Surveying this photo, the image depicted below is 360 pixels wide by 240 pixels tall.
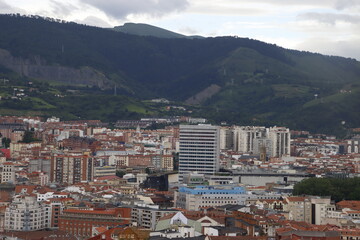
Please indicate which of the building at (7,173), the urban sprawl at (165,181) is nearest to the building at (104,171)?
the urban sprawl at (165,181)

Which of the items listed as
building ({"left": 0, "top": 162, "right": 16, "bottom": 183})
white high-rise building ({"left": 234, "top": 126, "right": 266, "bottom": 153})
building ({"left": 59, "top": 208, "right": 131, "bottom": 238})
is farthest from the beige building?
white high-rise building ({"left": 234, "top": 126, "right": 266, "bottom": 153})

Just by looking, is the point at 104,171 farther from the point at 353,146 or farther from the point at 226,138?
the point at 353,146

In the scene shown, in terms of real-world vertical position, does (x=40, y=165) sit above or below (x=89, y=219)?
above

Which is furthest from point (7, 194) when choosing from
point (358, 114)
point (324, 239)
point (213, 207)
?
point (358, 114)

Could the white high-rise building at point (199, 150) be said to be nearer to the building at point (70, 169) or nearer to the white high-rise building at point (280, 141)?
the building at point (70, 169)

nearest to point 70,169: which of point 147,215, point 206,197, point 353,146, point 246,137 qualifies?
point 206,197

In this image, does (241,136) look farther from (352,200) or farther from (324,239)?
(324,239)
